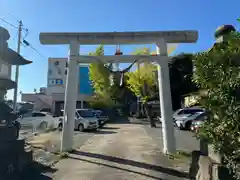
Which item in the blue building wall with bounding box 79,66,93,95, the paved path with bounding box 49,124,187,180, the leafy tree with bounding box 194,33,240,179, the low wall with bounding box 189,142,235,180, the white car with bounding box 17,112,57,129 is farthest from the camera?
the blue building wall with bounding box 79,66,93,95

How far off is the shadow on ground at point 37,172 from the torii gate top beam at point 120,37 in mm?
5373

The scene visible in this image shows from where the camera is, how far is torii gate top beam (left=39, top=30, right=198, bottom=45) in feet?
40.5

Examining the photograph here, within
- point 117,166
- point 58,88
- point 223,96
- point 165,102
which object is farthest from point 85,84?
point 223,96

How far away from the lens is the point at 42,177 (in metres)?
8.18

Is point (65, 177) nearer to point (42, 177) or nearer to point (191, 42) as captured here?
point (42, 177)

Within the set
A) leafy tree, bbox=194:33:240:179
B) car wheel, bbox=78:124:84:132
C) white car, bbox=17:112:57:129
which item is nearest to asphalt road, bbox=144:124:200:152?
car wheel, bbox=78:124:84:132

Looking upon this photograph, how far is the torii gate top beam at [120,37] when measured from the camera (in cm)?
1236

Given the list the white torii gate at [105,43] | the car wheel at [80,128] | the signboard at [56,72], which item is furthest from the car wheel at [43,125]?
the signboard at [56,72]

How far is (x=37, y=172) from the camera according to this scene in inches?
347

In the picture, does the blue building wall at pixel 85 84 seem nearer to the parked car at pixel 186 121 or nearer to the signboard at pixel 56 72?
the signboard at pixel 56 72

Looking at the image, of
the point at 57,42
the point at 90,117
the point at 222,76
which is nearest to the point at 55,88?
the point at 90,117

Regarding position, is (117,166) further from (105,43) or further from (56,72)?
(56,72)

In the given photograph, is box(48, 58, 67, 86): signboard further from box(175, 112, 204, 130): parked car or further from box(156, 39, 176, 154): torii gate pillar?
box(156, 39, 176, 154): torii gate pillar

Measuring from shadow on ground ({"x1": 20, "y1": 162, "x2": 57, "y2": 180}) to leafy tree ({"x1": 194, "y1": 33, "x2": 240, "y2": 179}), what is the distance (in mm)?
5047
